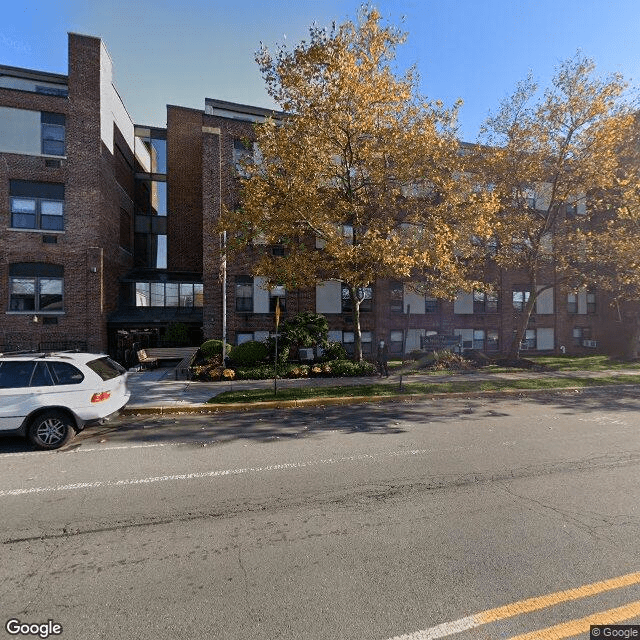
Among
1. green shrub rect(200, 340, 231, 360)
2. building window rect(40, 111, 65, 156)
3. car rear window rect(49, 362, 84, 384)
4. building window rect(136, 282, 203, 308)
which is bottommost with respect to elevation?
green shrub rect(200, 340, 231, 360)

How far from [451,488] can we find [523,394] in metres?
8.77

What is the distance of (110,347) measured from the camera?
20422 millimetres

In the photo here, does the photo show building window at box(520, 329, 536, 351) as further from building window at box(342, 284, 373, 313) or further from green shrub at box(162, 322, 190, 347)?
green shrub at box(162, 322, 190, 347)

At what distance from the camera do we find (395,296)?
877 inches

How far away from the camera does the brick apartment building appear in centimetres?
1908

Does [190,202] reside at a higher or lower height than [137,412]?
higher

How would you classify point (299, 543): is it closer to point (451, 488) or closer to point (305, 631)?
point (305, 631)

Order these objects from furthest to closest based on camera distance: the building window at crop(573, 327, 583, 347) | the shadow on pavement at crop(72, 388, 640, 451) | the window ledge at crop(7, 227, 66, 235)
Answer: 1. the building window at crop(573, 327, 583, 347)
2. the window ledge at crop(7, 227, 66, 235)
3. the shadow on pavement at crop(72, 388, 640, 451)

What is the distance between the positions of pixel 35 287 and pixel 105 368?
617 inches

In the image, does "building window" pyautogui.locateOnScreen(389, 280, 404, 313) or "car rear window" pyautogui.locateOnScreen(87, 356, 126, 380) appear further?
"building window" pyautogui.locateOnScreen(389, 280, 404, 313)

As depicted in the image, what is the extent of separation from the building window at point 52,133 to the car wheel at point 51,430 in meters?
18.8

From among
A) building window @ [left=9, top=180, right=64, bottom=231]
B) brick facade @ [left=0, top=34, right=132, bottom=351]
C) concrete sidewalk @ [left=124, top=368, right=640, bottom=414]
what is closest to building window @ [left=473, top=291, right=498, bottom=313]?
concrete sidewalk @ [left=124, top=368, right=640, bottom=414]

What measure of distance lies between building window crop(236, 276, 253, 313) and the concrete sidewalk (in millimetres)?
5962

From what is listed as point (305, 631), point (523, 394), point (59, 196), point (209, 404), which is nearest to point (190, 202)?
point (59, 196)
